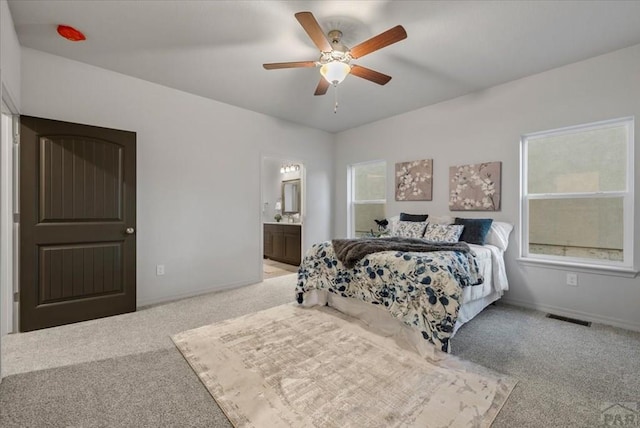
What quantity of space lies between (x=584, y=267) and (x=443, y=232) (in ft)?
4.38

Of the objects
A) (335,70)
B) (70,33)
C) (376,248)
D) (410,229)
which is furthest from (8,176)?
(410,229)

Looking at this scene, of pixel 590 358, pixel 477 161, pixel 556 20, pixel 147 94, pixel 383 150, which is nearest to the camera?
pixel 590 358

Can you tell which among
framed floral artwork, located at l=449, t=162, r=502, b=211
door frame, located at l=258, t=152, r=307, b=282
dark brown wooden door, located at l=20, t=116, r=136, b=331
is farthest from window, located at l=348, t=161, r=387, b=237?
dark brown wooden door, located at l=20, t=116, r=136, b=331

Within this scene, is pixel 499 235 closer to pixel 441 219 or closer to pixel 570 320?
pixel 441 219

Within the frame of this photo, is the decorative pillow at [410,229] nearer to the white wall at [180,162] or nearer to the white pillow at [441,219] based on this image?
the white pillow at [441,219]

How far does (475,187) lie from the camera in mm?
3684

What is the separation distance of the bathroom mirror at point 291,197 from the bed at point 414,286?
137 inches

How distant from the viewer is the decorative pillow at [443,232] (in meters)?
3.37

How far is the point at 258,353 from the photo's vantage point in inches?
86.2

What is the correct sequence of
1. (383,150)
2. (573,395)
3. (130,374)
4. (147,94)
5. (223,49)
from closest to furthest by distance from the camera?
(573,395) → (130,374) → (223,49) → (147,94) → (383,150)

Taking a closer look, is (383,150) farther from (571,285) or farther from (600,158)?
(571,285)

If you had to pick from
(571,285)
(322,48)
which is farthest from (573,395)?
(322,48)

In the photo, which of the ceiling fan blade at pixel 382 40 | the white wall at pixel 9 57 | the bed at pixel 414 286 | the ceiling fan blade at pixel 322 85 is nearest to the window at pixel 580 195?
the bed at pixel 414 286

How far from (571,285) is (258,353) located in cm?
317
